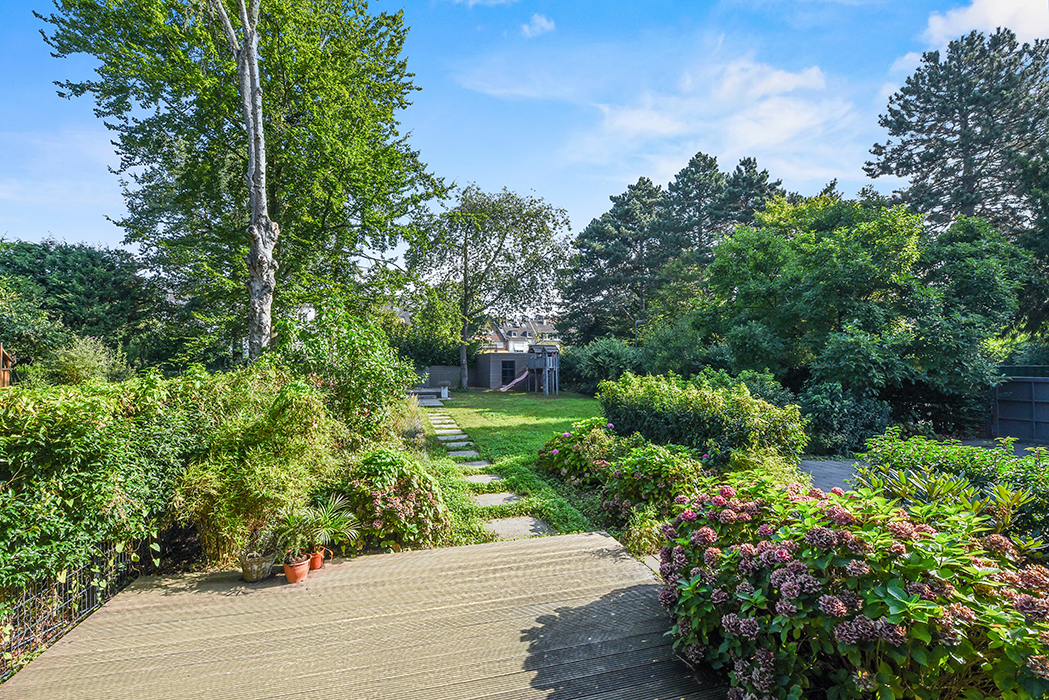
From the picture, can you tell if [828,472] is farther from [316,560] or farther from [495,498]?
[316,560]

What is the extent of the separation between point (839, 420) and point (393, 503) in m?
7.66

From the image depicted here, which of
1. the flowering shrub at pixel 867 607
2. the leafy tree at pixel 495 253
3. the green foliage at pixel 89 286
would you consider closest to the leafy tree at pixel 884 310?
the flowering shrub at pixel 867 607

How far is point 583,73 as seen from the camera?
6727mm

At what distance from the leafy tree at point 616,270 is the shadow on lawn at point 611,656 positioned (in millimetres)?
22125

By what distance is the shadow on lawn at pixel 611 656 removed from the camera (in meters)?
1.96

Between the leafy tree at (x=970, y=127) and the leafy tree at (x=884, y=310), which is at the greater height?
the leafy tree at (x=970, y=127)

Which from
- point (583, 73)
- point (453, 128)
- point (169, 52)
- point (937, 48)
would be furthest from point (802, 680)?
point (937, 48)

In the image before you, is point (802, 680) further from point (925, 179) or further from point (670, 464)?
point (925, 179)

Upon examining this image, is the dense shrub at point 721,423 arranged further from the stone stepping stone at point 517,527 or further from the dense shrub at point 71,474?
the dense shrub at point 71,474

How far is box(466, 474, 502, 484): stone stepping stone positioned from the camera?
18.0 ft

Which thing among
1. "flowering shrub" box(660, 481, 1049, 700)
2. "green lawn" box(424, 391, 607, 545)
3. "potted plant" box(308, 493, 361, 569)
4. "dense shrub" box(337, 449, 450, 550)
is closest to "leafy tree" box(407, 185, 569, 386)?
"green lawn" box(424, 391, 607, 545)

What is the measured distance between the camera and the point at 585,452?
5562mm

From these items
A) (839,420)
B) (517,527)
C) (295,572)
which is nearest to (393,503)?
(295,572)

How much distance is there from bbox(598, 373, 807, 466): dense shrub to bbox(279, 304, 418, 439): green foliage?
10.9 feet
